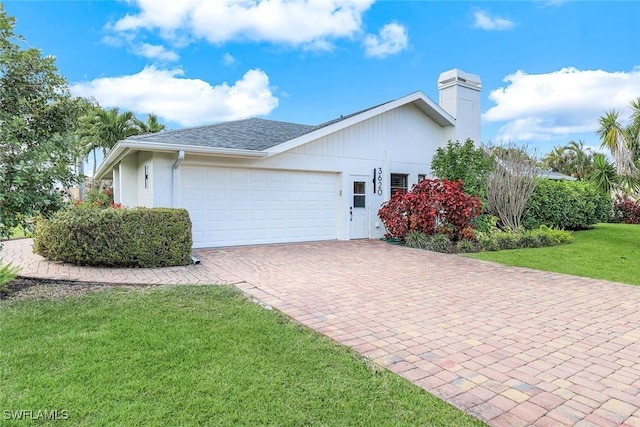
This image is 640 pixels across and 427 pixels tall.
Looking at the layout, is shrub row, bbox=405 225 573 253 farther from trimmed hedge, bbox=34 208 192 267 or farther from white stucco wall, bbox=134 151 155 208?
white stucco wall, bbox=134 151 155 208

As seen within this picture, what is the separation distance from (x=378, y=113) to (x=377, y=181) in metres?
2.20

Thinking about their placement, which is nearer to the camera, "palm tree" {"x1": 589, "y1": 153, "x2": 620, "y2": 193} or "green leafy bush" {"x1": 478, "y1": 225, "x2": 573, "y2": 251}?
Answer: "green leafy bush" {"x1": 478, "y1": 225, "x2": 573, "y2": 251}

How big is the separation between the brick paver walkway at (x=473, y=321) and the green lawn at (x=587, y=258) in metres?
0.71

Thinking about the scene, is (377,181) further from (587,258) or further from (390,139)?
(587,258)

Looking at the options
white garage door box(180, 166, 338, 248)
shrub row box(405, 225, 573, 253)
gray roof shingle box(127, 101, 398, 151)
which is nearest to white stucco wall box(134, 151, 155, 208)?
gray roof shingle box(127, 101, 398, 151)

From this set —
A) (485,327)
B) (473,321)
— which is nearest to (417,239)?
(473,321)

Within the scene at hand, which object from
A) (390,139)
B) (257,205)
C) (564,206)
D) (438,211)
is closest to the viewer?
(257,205)

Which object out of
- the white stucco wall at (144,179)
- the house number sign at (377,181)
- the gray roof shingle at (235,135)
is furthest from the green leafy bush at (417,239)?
the white stucco wall at (144,179)

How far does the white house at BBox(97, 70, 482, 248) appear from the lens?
31.1 ft

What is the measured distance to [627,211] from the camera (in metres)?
21.5

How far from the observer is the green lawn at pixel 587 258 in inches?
292

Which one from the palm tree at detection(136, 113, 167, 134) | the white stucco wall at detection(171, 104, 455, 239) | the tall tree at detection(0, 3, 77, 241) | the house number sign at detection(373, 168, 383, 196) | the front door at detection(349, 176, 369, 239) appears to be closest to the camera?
the tall tree at detection(0, 3, 77, 241)

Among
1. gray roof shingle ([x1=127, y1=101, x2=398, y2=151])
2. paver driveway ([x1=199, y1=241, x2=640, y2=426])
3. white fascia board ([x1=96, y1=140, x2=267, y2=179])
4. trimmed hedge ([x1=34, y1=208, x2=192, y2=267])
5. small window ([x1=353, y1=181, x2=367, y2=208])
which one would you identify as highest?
gray roof shingle ([x1=127, y1=101, x2=398, y2=151])

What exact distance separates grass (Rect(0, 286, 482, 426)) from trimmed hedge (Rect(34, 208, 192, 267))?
8.23ft
